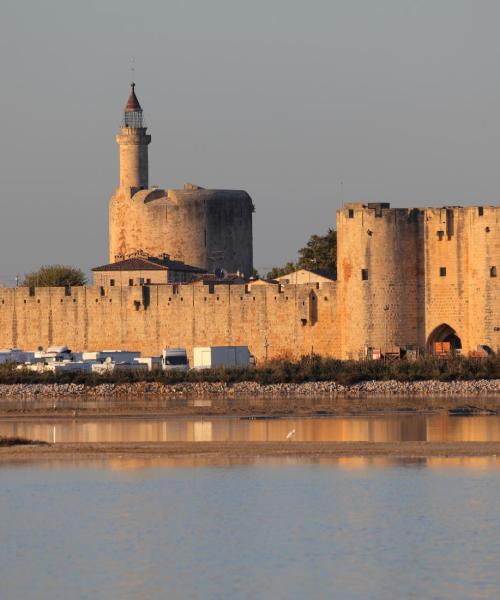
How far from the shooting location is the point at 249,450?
28156mm

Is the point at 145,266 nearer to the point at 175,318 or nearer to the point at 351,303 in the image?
the point at 175,318

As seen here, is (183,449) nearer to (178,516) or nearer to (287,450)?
(287,450)

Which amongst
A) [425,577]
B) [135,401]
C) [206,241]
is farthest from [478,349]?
[425,577]

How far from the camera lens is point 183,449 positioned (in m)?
28.5

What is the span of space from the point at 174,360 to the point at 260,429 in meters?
15.0

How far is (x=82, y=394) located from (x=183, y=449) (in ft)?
48.8

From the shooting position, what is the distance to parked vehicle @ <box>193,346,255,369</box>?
46750 millimetres

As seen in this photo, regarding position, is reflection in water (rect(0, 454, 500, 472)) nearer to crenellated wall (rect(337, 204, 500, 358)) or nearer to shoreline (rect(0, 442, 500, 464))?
shoreline (rect(0, 442, 500, 464))

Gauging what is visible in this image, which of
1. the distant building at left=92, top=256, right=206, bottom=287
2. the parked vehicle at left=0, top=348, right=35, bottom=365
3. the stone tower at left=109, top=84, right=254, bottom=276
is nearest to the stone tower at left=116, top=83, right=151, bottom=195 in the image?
the stone tower at left=109, top=84, right=254, bottom=276

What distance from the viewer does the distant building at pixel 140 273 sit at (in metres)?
55.0

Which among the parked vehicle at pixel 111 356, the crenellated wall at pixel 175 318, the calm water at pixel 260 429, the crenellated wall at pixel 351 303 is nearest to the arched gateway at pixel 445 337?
the crenellated wall at pixel 351 303

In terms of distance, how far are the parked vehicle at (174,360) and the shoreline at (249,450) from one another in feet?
55.3

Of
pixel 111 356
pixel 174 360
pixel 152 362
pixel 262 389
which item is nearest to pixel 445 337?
pixel 262 389

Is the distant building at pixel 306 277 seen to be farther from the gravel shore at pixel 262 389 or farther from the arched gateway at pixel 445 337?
the gravel shore at pixel 262 389
